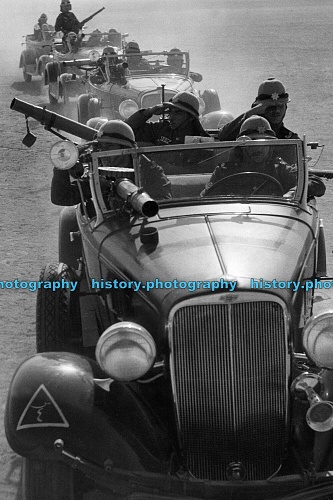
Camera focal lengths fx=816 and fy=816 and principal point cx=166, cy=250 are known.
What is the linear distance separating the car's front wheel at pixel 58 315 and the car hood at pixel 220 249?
68 cm

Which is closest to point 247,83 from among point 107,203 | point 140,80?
point 140,80

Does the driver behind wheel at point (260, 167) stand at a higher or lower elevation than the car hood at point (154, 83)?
higher

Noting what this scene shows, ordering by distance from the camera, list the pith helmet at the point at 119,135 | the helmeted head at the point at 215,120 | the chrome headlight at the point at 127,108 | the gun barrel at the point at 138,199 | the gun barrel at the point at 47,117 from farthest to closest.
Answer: the chrome headlight at the point at 127,108 < the helmeted head at the point at 215,120 < the gun barrel at the point at 47,117 < the pith helmet at the point at 119,135 < the gun barrel at the point at 138,199

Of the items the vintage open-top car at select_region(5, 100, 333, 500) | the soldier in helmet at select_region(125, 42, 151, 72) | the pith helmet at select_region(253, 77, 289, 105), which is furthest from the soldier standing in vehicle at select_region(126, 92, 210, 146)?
the soldier in helmet at select_region(125, 42, 151, 72)

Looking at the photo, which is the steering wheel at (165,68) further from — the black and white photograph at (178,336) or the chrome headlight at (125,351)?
the chrome headlight at (125,351)

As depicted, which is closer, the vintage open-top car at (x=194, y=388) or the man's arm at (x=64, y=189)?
the vintage open-top car at (x=194, y=388)

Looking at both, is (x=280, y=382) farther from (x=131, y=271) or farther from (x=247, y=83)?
(x=247, y=83)

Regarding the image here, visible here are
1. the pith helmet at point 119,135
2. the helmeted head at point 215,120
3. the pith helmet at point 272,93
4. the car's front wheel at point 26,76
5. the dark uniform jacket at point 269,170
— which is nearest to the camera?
the dark uniform jacket at point 269,170

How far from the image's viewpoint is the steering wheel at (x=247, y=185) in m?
5.10

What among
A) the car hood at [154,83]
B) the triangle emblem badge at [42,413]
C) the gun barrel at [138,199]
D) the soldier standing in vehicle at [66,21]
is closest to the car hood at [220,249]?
the gun barrel at [138,199]

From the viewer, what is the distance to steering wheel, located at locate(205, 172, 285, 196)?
5.10 metres

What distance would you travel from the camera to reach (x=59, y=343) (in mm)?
5289

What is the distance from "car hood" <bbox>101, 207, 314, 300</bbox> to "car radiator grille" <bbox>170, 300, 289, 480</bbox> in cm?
19

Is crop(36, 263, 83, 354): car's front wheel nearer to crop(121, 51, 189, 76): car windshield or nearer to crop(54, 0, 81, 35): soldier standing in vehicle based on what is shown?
crop(121, 51, 189, 76): car windshield
